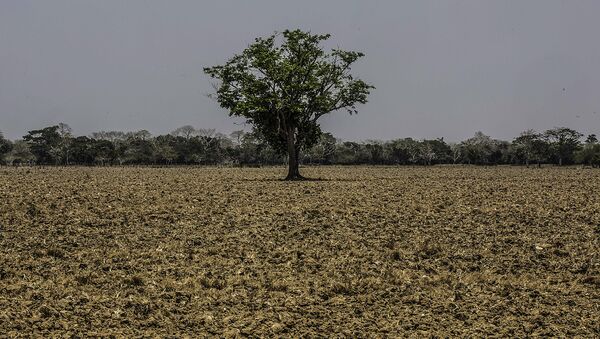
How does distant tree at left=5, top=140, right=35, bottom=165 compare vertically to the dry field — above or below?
above

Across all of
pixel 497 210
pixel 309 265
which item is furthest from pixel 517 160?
pixel 309 265

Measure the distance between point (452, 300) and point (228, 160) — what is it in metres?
144

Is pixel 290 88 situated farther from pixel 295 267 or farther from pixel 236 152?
pixel 236 152

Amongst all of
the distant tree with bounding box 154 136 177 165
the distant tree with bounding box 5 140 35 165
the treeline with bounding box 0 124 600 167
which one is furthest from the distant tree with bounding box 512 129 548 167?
the distant tree with bounding box 5 140 35 165

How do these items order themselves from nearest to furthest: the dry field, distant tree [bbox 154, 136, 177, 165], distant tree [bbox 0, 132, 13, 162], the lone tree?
the dry field → the lone tree → distant tree [bbox 0, 132, 13, 162] → distant tree [bbox 154, 136, 177, 165]

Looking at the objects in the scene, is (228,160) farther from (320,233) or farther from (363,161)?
(320,233)

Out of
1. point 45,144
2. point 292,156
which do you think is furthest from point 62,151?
point 292,156

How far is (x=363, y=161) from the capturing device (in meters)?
164

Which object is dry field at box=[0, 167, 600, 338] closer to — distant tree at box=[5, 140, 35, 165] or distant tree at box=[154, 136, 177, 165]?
distant tree at box=[154, 136, 177, 165]

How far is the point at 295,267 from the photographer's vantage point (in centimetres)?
1384

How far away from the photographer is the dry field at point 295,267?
32.5ft

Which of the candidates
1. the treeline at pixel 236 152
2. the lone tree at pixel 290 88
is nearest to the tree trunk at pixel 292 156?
the lone tree at pixel 290 88

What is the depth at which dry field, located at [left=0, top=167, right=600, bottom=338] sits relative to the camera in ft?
32.5

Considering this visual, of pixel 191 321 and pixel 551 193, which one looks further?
pixel 551 193
